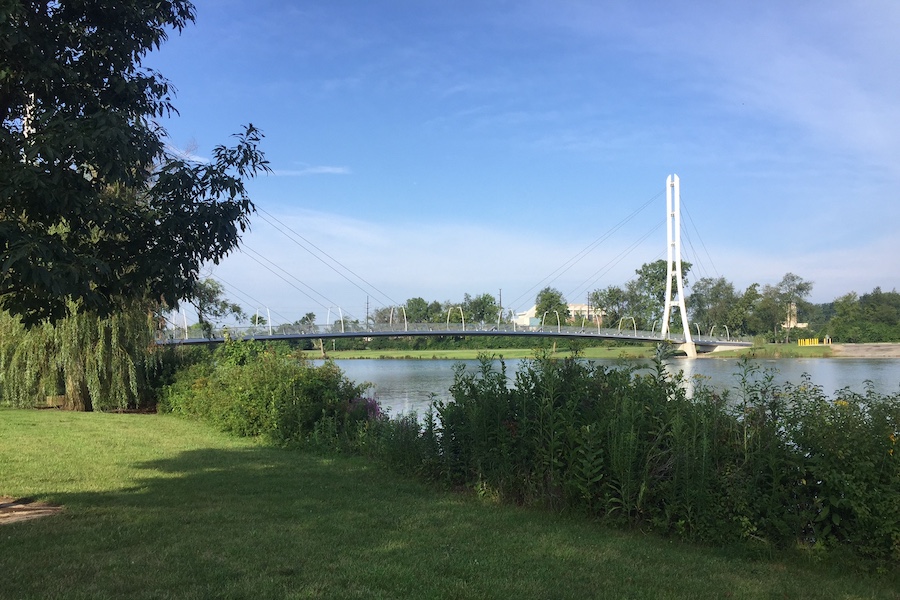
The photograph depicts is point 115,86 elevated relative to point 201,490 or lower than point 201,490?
elevated

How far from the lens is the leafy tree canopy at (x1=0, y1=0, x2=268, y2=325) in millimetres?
4324

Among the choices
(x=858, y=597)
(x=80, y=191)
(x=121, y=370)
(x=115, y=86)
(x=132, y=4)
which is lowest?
(x=858, y=597)

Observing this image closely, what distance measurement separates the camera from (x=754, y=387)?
18.5 feet

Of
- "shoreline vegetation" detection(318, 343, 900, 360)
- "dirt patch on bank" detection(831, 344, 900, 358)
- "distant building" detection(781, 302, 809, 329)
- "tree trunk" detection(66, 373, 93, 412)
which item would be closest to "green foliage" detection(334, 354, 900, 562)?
"tree trunk" detection(66, 373, 93, 412)

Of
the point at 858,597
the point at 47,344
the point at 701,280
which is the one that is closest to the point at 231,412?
the point at 47,344

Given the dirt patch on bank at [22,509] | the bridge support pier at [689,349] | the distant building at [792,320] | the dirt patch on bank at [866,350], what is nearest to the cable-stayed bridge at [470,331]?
the bridge support pier at [689,349]

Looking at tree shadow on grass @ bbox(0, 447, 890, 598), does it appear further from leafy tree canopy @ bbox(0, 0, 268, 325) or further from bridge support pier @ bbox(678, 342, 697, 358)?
bridge support pier @ bbox(678, 342, 697, 358)

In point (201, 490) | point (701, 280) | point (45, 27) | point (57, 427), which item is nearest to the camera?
point (45, 27)

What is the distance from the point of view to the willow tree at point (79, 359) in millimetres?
15570

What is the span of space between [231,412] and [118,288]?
25.7 ft

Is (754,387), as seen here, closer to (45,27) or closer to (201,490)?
(201,490)

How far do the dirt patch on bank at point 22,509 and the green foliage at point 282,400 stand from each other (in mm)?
4606

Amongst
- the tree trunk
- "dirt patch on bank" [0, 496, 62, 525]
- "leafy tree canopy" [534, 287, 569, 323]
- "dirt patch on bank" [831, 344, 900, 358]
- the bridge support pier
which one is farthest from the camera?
"leafy tree canopy" [534, 287, 569, 323]

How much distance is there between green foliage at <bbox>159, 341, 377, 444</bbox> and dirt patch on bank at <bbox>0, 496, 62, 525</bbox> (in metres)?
4.61
